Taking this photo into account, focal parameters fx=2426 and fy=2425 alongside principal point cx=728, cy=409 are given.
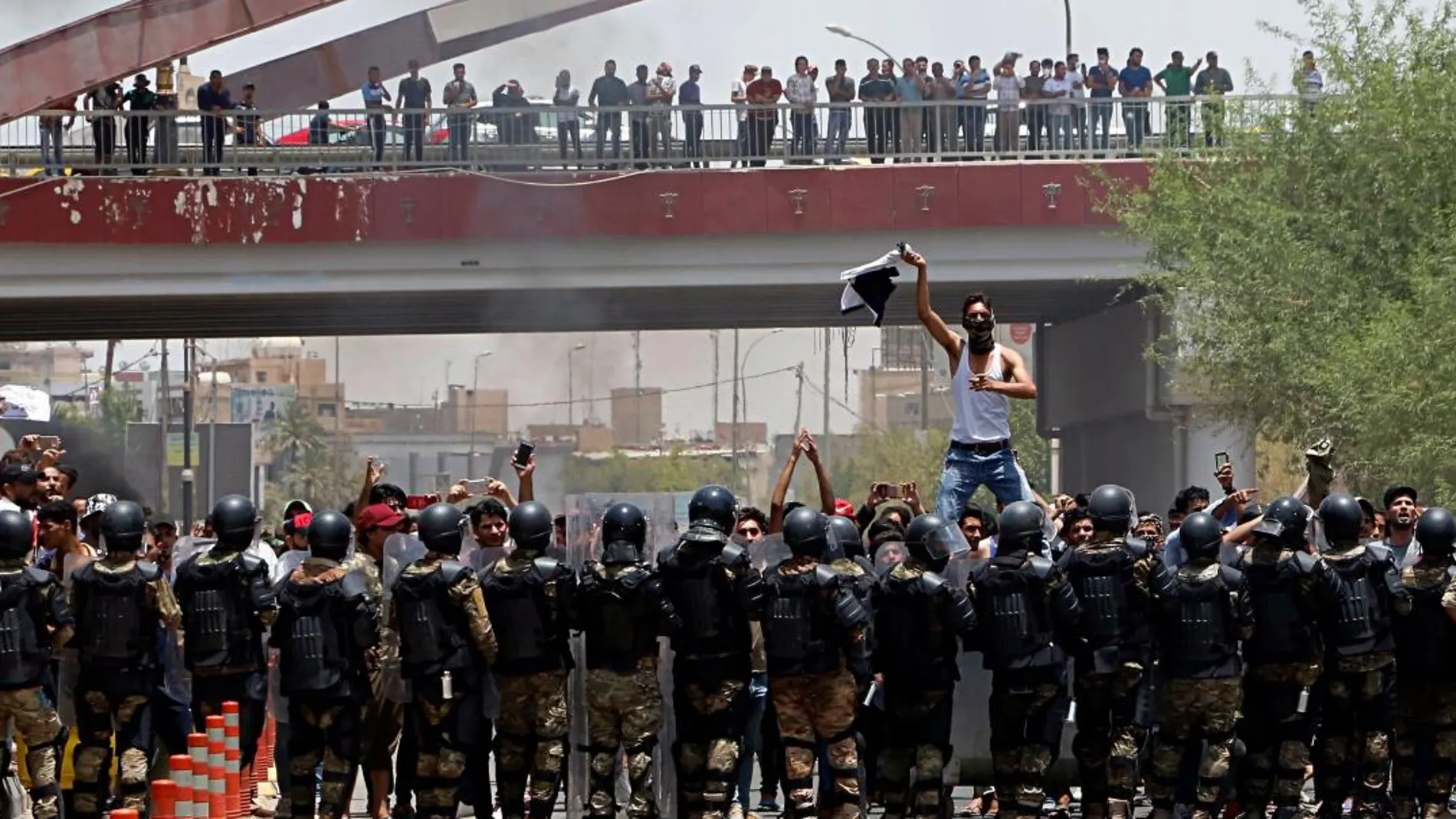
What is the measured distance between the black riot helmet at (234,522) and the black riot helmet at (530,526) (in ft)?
3.11

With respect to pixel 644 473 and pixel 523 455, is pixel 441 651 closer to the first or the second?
pixel 523 455

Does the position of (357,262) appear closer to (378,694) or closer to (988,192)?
(988,192)

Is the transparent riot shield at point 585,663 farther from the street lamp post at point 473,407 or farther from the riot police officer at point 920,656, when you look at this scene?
the street lamp post at point 473,407

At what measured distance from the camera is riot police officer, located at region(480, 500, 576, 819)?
38.3 ft

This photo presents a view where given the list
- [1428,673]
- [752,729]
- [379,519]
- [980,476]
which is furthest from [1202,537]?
[379,519]

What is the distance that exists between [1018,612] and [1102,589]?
1.48 ft

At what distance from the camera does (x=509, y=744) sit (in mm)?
11992

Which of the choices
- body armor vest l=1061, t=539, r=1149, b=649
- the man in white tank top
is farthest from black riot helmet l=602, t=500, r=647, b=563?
body armor vest l=1061, t=539, r=1149, b=649

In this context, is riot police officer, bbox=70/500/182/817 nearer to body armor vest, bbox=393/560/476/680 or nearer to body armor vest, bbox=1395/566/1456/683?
body armor vest, bbox=393/560/476/680

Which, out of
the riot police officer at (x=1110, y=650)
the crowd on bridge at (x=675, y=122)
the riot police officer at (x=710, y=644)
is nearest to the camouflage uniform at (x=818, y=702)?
the riot police officer at (x=710, y=644)

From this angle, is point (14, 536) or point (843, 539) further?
point (843, 539)

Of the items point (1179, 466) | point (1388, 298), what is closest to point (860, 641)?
point (1388, 298)

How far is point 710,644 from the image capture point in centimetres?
1178

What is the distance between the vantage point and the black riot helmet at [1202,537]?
11750mm
